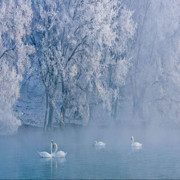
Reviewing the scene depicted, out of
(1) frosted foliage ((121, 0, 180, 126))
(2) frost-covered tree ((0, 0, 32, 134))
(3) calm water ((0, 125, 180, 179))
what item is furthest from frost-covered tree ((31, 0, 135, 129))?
(1) frosted foliage ((121, 0, 180, 126))

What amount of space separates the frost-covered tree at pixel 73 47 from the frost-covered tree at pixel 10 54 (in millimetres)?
1571

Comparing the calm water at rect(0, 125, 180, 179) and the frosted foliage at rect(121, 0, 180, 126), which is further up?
the frosted foliage at rect(121, 0, 180, 126)

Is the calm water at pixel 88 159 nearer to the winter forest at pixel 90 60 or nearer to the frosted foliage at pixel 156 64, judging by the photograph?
the winter forest at pixel 90 60

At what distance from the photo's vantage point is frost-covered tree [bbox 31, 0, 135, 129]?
2773 cm

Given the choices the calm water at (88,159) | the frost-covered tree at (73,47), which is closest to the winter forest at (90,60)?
the frost-covered tree at (73,47)

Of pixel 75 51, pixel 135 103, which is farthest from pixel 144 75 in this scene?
pixel 75 51

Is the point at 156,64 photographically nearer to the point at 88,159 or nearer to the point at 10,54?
the point at 10,54

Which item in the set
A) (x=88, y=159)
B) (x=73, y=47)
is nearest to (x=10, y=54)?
(x=73, y=47)

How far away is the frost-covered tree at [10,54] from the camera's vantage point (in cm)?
2564

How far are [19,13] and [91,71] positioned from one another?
608 centimetres

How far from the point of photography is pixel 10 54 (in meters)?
26.5

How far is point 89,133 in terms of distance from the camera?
31375 mm

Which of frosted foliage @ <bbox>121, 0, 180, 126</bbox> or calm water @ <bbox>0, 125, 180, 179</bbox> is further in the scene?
frosted foliage @ <bbox>121, 0, 180, 126</bbox>

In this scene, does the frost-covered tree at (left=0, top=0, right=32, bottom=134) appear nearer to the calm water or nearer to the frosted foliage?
the calm water
